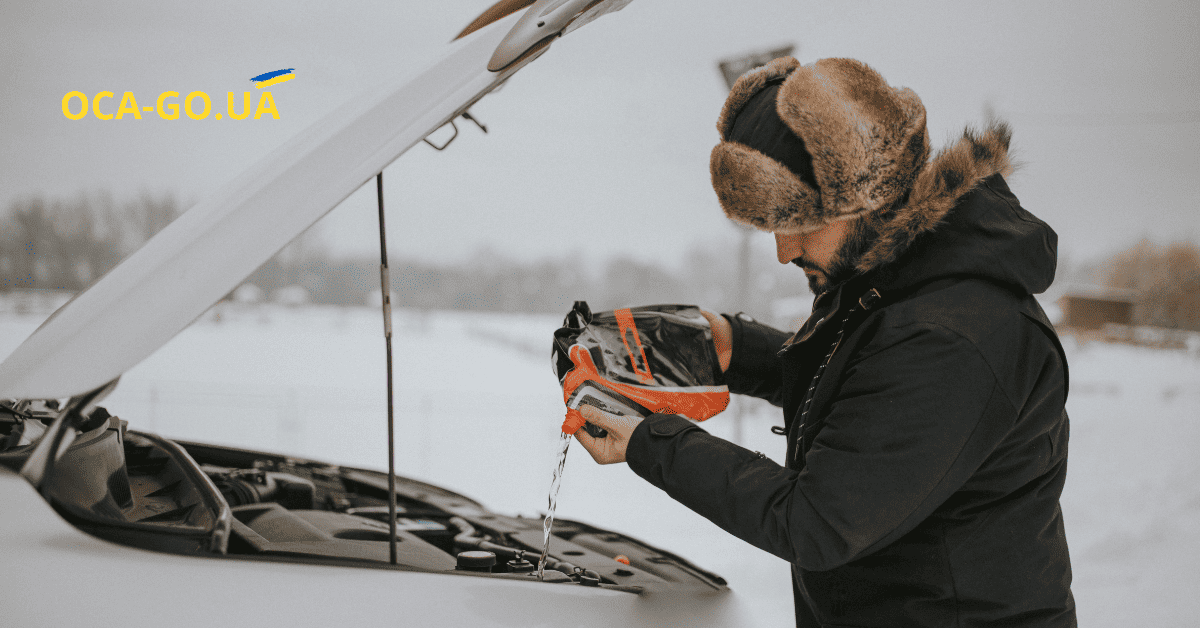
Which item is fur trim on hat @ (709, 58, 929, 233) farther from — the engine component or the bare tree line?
the bare tree line

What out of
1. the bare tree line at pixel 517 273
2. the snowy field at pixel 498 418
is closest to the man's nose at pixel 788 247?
the bare tree line at pixel 517 273

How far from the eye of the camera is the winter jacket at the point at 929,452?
75cm

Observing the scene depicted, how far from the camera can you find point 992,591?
0.81 m

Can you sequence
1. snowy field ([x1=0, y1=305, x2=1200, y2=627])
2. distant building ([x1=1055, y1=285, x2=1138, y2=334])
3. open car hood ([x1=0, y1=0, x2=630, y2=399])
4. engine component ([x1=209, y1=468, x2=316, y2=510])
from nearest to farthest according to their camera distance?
open car hood ([x1=0, y1=0, x2=630, y2=399])
engine component ([x1=209, y1=468, x2=316, y2=510])
snowy field ([x1=0, y1=305, x2=1200, y2=627])
distant building ([x1=1055, y1=285, x2=1138, y2=334])

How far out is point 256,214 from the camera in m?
0.71

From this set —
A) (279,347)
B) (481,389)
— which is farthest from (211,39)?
(481,389)

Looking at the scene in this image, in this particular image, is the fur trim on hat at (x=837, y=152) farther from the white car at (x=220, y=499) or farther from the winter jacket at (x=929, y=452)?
the white car at (x=220, y=499)

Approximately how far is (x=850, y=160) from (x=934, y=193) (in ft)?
0.37

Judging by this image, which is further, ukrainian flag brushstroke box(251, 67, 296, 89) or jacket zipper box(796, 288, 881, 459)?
ukrainian flag brushstroke box(251, 67, 296, 89)

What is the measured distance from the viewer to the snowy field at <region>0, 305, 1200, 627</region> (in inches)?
175

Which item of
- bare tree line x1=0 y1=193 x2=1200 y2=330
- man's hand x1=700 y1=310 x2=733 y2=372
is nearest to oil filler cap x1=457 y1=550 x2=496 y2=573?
man's hand x1=700 y1=310 x2=733 y2=372

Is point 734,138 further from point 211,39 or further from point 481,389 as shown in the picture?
point 211,39

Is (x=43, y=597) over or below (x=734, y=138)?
below

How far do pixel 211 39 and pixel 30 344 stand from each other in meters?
6.14
